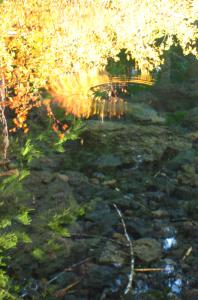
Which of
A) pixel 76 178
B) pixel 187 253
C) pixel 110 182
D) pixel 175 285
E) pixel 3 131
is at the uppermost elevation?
pixel 3 131

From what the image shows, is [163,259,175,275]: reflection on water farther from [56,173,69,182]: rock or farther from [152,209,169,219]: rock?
[56,173,69,182]: rock

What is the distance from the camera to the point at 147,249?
7.05m

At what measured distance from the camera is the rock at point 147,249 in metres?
6.83

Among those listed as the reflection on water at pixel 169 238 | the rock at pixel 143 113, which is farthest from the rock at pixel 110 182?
the rock at pixel 143 113

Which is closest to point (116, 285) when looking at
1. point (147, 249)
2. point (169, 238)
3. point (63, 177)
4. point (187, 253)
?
point (147, 249)

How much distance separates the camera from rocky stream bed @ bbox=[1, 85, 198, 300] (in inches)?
248

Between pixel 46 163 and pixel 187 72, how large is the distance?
1264 centimetres

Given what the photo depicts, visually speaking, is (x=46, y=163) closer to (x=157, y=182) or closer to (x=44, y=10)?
(x=157, y=182)

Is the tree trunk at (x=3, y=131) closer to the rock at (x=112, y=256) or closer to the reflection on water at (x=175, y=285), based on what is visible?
the rock at (x=112, y=256)

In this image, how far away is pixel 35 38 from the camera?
8.27m

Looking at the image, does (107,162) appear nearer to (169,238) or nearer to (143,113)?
(169,238)

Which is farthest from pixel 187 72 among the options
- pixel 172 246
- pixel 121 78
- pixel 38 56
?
pixel 172 246

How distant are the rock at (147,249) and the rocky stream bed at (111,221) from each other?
17 mm

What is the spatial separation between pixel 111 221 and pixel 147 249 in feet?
3.53
